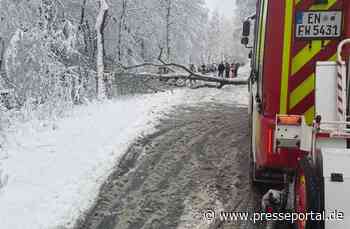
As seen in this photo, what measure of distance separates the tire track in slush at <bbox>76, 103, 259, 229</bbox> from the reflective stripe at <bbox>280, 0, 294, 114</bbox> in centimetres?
161

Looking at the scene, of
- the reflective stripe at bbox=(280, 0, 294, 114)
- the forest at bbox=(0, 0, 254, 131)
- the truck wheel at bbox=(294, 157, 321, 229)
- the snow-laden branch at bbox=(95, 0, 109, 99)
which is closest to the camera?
the truck wheel at bbox=(294, 157, 321, 229)

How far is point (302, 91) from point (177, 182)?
2.78 meters

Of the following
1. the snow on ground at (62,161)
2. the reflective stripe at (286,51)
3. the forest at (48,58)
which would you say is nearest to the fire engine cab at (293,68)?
the reflective stripe at (286,51)

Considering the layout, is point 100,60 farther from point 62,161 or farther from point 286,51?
point 286,51

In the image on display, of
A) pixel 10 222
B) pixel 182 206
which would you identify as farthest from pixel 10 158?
pixel 182 206

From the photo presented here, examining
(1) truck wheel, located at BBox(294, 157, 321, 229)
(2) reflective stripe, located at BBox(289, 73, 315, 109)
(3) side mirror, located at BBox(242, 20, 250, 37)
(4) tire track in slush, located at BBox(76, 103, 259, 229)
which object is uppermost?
(3) side mirror, located at BBox(242, 20, 250, 37)

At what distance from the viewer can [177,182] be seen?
21.5 feet

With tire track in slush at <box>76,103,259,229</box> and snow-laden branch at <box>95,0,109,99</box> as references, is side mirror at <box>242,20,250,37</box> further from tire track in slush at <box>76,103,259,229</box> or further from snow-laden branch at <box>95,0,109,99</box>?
snow-laden branch at <box>95,0,109,99</box>

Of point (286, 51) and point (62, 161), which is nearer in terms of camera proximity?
point (286, 51)

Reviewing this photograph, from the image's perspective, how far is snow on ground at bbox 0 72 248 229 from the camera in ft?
17.7

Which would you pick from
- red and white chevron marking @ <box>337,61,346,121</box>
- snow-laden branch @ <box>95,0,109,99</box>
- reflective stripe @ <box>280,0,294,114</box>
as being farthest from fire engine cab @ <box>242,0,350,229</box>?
snow-laden branch @ <box>95,0,109,99</box>

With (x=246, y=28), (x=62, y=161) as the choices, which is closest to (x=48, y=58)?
(x=62, y=161)

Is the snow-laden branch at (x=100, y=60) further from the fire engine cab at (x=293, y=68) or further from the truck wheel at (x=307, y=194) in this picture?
the truck wheel at (x=307, y=194)

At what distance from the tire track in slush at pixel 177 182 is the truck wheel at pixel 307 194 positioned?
73.1 inches
